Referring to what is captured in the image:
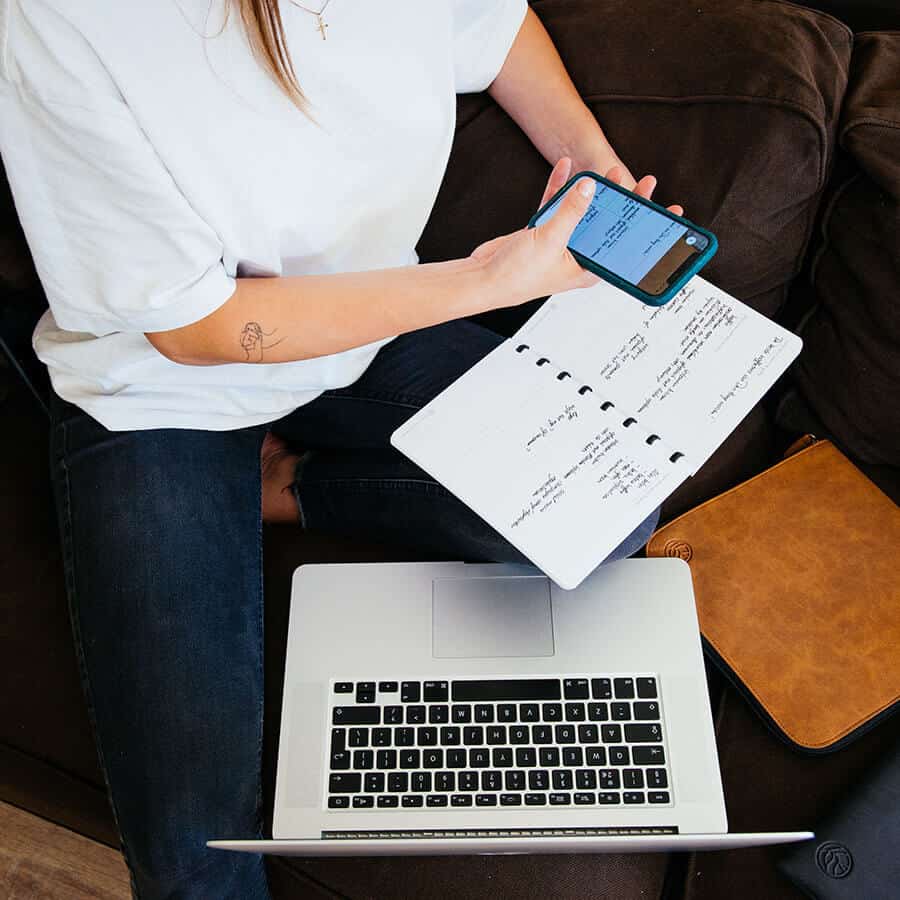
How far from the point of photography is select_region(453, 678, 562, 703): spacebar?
85cm

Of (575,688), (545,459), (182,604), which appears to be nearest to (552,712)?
(575,688)

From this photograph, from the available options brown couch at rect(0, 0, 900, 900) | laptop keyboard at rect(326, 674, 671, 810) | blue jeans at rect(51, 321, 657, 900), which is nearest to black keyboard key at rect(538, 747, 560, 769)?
laptop keyboard at rect(326, 674, 671, 810)

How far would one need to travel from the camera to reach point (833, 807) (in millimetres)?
821

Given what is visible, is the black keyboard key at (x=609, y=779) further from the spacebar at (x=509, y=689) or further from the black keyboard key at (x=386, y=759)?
the black keyboard key at (x=386, y=759)

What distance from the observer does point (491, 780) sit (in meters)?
0.82

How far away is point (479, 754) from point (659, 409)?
0.39 m

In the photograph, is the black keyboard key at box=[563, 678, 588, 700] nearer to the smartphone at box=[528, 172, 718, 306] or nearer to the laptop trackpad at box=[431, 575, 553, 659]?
the laptop trackpad at box=[431, 575, 553, 659]

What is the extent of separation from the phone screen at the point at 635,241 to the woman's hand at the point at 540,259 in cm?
3

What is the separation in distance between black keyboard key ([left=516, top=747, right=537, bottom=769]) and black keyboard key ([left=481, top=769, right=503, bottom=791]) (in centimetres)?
2

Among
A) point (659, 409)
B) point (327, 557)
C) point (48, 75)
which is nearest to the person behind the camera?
point (48, 75)

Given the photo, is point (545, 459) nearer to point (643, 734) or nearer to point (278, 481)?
point (643, 734)

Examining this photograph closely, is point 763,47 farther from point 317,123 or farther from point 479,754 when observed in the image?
point 479,754

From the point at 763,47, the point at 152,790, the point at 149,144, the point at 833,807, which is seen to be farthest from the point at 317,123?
the point at 833,807

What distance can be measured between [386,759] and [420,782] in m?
0.04
